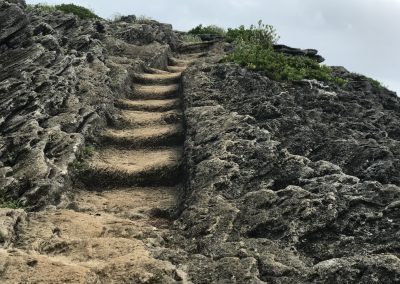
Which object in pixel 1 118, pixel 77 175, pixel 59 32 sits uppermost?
pixel 59 32

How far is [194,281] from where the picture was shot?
953 centimetres

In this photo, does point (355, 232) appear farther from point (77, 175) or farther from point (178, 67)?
point (178, 67)

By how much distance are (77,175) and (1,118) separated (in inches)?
160

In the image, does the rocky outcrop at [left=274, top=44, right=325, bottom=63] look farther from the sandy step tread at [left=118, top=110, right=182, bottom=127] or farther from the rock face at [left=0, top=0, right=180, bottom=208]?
the sandy step tread at [left=118, top=110, right=182, bottom=127]

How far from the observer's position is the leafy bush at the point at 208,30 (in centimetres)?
5131

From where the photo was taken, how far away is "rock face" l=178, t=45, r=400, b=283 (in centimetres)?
984

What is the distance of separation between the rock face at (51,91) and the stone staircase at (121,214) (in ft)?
3.60

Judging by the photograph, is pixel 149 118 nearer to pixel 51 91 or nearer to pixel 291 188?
pixel 51 91

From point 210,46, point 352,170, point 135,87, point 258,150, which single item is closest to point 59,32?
point 135,87

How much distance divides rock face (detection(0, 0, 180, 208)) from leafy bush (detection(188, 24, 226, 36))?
1679 centimetres

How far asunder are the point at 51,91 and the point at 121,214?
9.13 metres

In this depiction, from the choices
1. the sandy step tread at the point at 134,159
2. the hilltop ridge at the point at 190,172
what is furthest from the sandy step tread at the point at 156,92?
the sandy step tread at the point at 134,159

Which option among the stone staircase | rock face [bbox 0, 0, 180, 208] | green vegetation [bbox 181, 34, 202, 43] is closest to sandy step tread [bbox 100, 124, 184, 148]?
the stone staircase

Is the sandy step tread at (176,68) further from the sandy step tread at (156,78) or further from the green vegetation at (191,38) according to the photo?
the green vegetation at (191,38)
